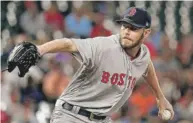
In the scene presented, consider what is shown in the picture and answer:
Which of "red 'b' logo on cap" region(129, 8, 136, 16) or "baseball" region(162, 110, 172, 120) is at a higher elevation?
"red 'b' logo on cap" region(129, 8, 136, 16)

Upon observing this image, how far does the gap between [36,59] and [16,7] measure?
229 inches

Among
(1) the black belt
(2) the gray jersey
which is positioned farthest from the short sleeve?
(1) the black belt

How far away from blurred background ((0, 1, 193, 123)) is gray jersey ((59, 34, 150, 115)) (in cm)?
359

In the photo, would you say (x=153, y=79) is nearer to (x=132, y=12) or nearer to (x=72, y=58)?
(x=132, y=12)

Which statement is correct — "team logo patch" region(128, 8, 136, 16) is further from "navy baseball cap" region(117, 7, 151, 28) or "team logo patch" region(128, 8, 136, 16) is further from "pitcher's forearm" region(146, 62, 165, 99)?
"pitcher's forearm" region(146, 62, 165, 99)

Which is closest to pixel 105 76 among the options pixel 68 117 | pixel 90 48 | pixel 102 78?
pixel 102 78

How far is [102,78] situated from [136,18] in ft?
1.87

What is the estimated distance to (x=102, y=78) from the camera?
561 centimetres

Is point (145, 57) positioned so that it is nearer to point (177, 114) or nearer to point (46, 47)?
point (46, 47)

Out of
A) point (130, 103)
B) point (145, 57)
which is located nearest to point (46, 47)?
point (145, 57)

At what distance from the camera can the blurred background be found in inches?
374

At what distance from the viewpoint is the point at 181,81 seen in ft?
35.1

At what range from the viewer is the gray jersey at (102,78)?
18.1ft

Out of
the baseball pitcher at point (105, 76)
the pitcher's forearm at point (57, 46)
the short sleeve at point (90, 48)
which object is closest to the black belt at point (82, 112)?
the baseball pitcher at point (105, 76)
